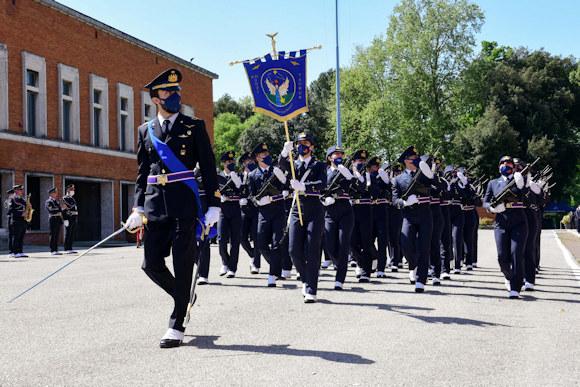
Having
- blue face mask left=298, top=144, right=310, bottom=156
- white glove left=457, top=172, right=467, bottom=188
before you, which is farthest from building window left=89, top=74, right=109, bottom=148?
blue face mask left=298, top=144, right=310, bottom=156

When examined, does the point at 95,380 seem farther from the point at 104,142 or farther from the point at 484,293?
the point at 104,142

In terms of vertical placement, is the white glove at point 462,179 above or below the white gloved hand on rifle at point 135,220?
above

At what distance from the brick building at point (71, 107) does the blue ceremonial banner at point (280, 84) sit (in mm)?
20090

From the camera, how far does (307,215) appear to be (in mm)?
10773

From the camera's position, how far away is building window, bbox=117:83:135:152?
127 ft

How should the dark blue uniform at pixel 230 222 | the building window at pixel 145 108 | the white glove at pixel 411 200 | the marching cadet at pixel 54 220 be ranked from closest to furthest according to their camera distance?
the white glove at pixel 411 200, the dark blue uniform at pixel 230 222, the marching cadet at pixel 54 220, the building window at pixel 145 108

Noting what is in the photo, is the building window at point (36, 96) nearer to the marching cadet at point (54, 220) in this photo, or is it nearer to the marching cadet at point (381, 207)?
the marching cadet at point (54, 220)

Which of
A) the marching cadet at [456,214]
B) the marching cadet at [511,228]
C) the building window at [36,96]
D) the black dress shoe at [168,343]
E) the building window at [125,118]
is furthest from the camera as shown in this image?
the building window at [125,118]

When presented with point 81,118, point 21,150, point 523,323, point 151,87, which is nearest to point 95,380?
point 151,87

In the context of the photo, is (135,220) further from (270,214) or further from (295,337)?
(270,214)

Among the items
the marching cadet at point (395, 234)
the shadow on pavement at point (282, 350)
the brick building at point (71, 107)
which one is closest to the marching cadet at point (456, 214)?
the marching cadet at point (395, 234)

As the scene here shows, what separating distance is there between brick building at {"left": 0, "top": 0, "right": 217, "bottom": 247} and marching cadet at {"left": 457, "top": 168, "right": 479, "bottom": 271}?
738 inches

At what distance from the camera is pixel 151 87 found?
7375mm

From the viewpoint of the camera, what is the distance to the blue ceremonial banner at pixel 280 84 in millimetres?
11852
